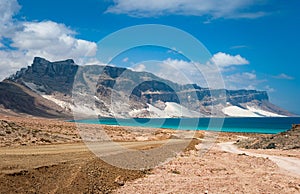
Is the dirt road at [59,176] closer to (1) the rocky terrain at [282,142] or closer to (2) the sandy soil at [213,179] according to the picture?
(2) the sandy soil at [213,179]

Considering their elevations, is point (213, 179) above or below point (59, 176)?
below

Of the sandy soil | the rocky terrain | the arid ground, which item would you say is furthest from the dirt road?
the rocky terrain

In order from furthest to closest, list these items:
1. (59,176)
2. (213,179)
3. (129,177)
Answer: (213,179) < (129,177) < (59,176)

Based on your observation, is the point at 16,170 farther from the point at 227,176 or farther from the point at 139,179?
the point at 227,176

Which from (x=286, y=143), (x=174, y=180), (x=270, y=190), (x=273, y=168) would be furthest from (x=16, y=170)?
(x=286, y=143)

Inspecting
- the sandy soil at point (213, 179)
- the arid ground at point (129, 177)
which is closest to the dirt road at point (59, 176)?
the arid ground at point (129, 177)

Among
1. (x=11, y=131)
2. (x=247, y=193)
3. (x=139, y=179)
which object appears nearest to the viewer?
(x=247, y=193)

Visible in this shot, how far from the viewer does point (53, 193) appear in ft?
55.5

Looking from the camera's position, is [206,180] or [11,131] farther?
[11,131]

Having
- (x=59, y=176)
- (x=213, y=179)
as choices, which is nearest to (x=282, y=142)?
(x=213, y=179)

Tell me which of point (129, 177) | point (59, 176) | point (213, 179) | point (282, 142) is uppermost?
point (59, 176)

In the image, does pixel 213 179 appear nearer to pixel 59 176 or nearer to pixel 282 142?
pixel 59 176

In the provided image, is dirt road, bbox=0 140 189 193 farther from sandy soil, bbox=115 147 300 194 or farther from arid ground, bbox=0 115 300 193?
sandy soil, bbox=115 147 300 194

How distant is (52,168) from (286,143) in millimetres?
45135
